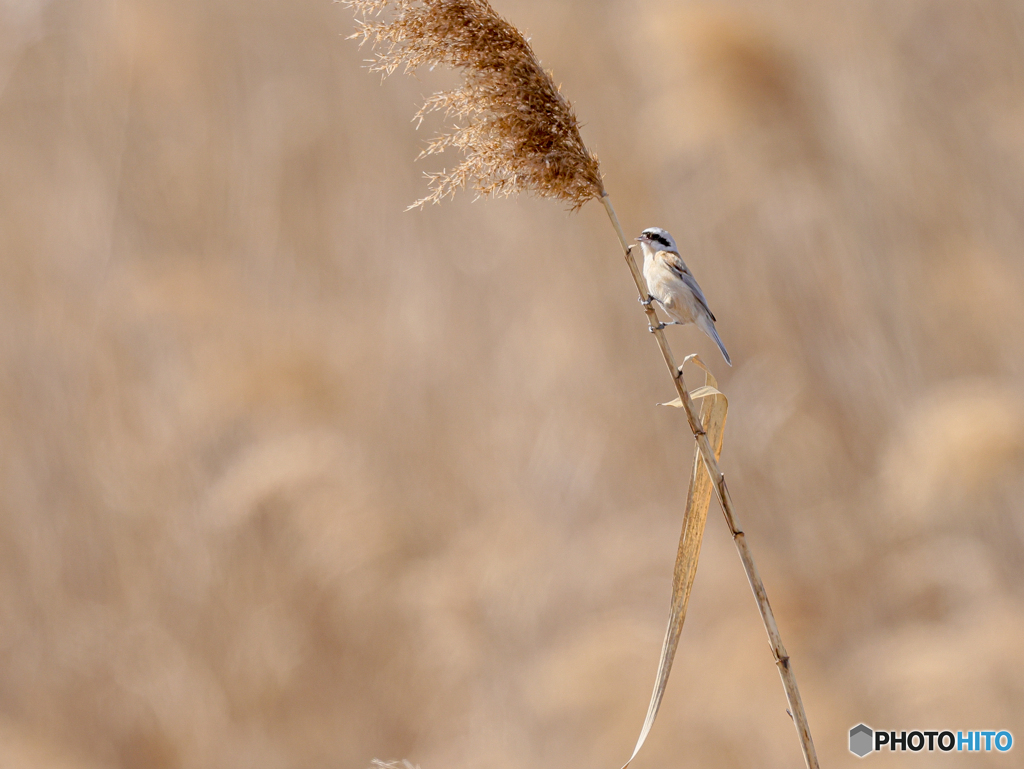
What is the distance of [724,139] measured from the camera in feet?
12.6

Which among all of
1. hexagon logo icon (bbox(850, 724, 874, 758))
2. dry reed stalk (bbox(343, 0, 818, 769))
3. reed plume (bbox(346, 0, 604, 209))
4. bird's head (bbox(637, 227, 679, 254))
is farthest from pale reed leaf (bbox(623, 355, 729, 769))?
hexagon logo icon (bbox(850, 724, 874, 758))

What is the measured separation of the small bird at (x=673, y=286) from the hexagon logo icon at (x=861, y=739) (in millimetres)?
2081

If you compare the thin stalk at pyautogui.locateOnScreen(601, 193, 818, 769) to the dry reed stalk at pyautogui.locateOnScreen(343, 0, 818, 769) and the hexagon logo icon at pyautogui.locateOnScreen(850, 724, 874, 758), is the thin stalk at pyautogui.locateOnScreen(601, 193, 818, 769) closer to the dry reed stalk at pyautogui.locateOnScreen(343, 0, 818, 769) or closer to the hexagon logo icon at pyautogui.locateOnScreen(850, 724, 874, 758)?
the dry reed stalk at pyautogui.locateOnScreen(343, 0, 818, 769)

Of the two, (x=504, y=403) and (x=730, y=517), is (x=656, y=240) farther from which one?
(x=504, y=403)

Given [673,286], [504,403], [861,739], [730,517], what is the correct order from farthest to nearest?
[504,403], [861,739], [673,286], [730,517]

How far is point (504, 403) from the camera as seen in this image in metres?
4.11

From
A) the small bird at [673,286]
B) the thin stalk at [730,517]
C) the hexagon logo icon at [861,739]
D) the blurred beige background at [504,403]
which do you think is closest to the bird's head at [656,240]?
the small bird at [673,286]

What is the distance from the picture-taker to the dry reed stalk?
1.08 metres

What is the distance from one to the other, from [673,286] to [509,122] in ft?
1.78

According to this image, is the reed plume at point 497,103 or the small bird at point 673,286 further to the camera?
the small bird at point 673,286

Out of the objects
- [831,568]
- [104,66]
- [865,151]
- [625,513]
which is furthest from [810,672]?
[104,66]

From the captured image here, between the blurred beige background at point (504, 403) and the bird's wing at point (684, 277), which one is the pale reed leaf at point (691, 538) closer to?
the bird's wing at point (684, 277)

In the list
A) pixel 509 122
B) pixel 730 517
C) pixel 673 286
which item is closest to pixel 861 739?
pixel 673 286

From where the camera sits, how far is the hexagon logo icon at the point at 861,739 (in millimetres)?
2867
